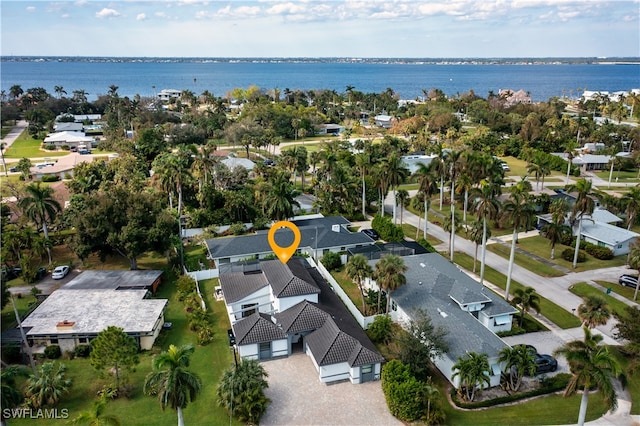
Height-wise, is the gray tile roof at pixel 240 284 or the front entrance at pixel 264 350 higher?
the gray tile roof at pixel 240 284

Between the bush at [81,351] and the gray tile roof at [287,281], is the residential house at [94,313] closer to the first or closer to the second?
the bush at [81,351]

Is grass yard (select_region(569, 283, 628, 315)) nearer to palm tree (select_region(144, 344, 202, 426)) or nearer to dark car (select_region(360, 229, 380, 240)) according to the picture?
dark car (select_region(360, 229, 380, 240))

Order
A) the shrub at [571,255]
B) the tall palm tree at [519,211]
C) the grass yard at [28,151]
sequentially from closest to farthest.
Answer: the tall palm tree at [519,211] < the shrub at [571,255] < the grass yard at [28,151]

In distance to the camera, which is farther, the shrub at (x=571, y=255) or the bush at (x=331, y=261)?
the shrub at (x=571, y=255)

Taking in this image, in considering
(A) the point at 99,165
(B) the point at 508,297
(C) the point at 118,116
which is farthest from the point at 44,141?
(B) the point at 508,297

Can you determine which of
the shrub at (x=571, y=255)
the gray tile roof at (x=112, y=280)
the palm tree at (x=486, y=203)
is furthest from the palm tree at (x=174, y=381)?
the shrub at (x=571, y=255)

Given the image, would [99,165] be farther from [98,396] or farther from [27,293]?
[98,396]
